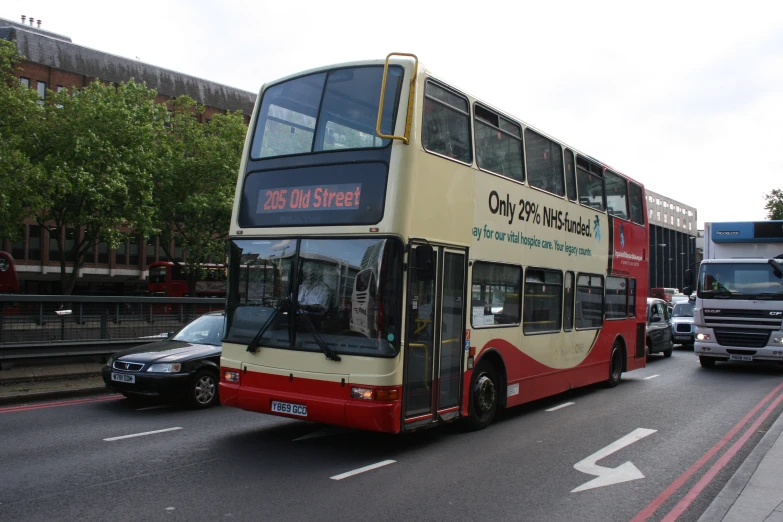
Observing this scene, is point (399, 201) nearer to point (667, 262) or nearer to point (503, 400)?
point (503, 400)

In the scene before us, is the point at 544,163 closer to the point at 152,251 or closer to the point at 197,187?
the point at 197,187

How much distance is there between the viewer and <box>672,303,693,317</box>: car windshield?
25.3 metres

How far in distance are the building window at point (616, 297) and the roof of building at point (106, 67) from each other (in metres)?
43.9

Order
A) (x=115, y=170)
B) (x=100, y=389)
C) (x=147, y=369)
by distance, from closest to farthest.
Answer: (x=147, y=369) → (x=100, y=389) → (x=115, y=170)

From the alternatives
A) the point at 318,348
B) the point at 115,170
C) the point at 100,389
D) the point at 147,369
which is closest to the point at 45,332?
the point at 100,389

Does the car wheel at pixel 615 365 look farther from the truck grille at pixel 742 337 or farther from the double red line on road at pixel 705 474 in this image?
the truck grille at pixel 742 337

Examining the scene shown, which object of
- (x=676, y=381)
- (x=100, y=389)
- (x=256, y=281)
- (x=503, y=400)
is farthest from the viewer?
(x=676, y=381)

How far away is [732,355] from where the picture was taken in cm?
1647

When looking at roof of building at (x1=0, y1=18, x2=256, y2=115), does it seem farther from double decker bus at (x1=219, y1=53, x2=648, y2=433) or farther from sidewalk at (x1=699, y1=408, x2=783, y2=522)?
sidewalk at (x1=699, y1=408, x2=783, y2=522)

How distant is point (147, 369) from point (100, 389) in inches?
100

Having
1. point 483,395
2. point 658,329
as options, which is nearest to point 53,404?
point 483,395

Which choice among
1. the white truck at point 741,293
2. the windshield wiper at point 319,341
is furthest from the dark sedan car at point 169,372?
the white truck at point 741,293

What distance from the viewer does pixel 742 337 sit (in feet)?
53.4

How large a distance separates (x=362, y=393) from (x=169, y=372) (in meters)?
4.29
